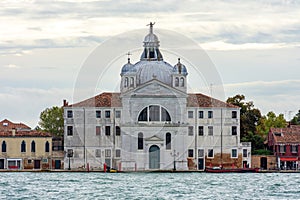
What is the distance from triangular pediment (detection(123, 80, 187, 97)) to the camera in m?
92.6

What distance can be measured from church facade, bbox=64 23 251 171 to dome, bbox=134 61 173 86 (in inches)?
22.4

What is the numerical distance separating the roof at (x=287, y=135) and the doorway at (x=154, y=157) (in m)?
8.89

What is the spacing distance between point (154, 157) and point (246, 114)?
11.8m

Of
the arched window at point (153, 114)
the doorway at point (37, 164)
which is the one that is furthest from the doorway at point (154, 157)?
the doorway at point (37, 164)

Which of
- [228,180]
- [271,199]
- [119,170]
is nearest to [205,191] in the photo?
[271,199]

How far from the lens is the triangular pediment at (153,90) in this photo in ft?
304

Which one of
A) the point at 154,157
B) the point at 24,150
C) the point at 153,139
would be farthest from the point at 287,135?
the point at 24,150

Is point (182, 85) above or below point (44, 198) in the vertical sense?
above

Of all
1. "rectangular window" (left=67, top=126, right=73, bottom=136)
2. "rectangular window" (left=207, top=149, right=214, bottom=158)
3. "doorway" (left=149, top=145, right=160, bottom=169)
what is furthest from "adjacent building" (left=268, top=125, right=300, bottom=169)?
"rectangular window" (left=67, top=126, right=73, bottom=136)

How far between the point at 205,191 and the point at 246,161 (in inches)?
1109

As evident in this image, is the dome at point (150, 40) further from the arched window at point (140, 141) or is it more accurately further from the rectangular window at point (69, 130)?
the rectangular window at point (69, 130)

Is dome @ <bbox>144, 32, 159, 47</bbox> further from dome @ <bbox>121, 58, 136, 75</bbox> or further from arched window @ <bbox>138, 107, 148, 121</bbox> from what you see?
arched window @ <bbox>138, 107, 148, 121</bbox>

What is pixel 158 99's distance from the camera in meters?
92.9

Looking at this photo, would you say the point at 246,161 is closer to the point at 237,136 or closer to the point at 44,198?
the point at 237,136
